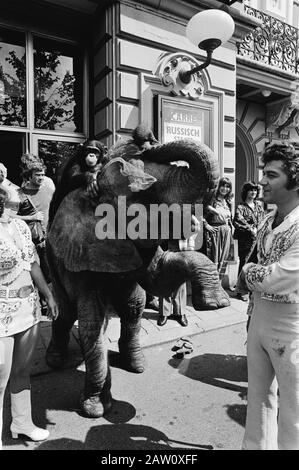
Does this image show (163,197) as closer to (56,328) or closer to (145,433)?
(145,433)

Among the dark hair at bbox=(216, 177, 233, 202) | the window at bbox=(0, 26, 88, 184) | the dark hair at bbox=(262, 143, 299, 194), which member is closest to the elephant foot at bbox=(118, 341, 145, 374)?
the dark hair at bbox=(262, 143, 299, 194)

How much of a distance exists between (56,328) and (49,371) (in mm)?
404

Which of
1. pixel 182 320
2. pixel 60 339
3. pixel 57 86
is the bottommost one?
pixel 182 320

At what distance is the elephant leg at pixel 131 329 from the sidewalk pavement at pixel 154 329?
514mm

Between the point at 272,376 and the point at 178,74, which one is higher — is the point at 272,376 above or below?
below

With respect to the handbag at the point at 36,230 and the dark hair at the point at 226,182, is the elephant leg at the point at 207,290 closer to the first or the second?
the handbag at the point at 36,230

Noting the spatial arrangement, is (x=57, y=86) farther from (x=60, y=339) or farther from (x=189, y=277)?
(x=189, y=277)

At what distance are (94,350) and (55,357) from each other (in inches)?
39.2

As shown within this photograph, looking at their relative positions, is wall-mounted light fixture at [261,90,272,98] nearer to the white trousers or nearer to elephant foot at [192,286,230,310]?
elephant foot at [192,286,230,310]

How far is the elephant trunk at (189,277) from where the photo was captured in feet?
7.65

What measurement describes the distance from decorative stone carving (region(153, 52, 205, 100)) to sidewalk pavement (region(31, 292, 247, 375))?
3574 mm

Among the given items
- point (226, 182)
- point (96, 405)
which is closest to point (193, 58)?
point (226, 182)

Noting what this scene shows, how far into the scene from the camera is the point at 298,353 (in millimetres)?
1874

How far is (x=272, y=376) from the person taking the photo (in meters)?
2.06
